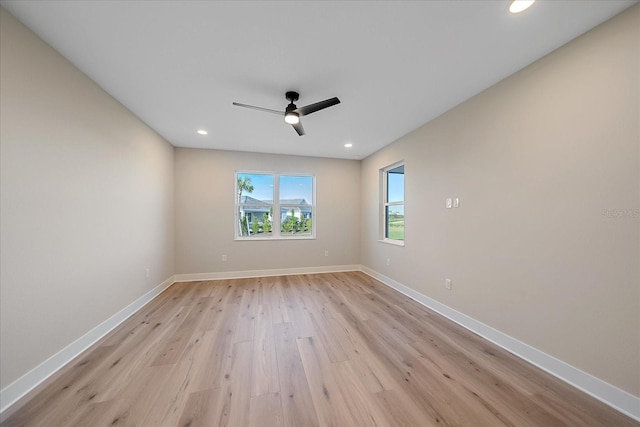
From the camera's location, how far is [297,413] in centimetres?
135

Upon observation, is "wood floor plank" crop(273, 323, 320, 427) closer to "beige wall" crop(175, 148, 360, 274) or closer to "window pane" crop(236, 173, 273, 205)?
"beige wall" crop(175, 148, 360, 274)

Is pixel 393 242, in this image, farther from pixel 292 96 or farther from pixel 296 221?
pixel 292 96

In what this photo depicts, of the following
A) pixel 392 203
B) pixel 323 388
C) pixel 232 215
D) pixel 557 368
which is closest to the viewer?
pixel 323 388

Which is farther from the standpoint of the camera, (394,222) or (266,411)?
(394,222)

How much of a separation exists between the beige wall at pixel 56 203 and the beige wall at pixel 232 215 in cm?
132

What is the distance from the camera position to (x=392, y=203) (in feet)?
13.3

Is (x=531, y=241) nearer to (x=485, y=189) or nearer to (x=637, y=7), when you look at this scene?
(x=485, y=189)

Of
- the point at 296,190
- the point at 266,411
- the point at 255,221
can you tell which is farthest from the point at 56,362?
the point at 296,190

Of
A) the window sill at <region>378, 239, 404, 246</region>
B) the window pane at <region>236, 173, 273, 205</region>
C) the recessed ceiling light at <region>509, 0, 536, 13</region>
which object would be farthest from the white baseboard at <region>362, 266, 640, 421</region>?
the window pane at <region>236, 173, 273, 205</region>

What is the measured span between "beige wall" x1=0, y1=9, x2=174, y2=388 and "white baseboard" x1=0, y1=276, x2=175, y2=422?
50 millimetres

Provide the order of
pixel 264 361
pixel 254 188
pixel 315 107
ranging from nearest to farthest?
1. pixel 264 361
2. pixel 315 107
3. pixel 254 188

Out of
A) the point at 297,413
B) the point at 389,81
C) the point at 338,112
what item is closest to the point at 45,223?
the point at 297,413

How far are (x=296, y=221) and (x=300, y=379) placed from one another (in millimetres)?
3340

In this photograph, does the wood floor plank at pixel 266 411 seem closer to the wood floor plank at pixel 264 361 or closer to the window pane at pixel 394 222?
the wood floor plank at pixel 264 361
